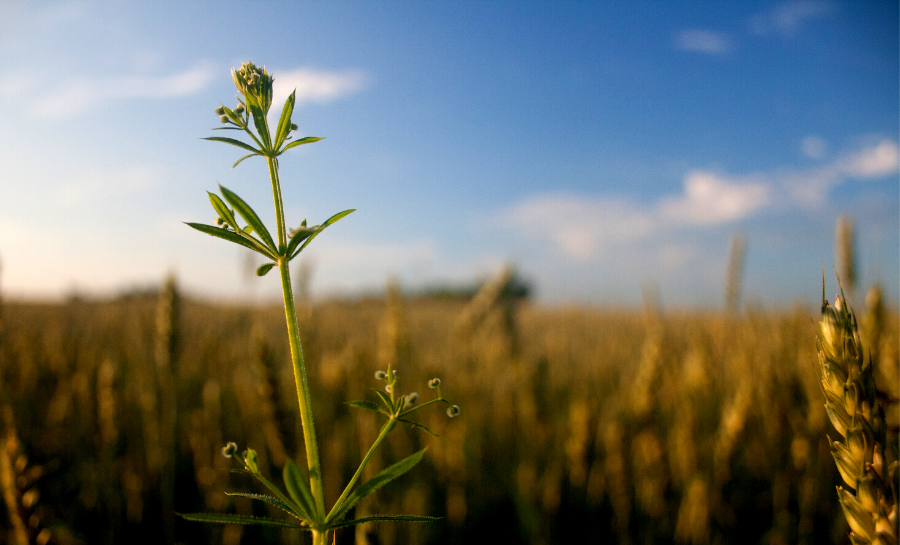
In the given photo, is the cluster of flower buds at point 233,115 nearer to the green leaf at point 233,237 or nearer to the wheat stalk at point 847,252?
the green leaf at point 233,237

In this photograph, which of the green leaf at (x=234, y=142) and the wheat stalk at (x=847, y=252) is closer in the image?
the green leaf at (x=234, y=142)

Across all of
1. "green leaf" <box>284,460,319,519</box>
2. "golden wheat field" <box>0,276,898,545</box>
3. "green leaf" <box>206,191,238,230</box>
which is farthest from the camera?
"golden wheat field" <box>0,276,898,545</box>

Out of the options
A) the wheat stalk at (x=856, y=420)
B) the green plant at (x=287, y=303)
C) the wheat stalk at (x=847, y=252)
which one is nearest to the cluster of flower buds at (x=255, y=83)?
the green plant at (x=287, y=303)

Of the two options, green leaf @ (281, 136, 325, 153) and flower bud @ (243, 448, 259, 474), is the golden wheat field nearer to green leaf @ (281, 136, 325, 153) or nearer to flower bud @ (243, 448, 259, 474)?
flower bud @ (243, 448, 259, 474)

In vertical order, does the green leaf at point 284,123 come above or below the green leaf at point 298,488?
Result: above

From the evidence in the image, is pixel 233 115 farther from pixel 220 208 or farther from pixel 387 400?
pixel 387 400

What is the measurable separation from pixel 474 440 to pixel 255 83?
3.63 metres

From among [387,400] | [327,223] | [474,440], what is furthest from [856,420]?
[474,440]

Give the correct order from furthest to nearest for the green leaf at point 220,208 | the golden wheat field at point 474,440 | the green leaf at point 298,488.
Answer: the golden wheat field at point 474,440, the green leaf at point 220,208, the green leaf at point 298,488

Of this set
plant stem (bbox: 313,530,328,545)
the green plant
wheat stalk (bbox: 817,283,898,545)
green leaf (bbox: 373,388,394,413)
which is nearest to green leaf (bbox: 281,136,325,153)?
the green plant

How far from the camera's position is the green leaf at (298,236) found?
0.55 m

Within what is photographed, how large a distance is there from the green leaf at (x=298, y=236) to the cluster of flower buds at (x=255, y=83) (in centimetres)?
16

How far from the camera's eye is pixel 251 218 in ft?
2.06

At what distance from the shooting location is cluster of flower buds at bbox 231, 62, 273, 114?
2.01 feet
